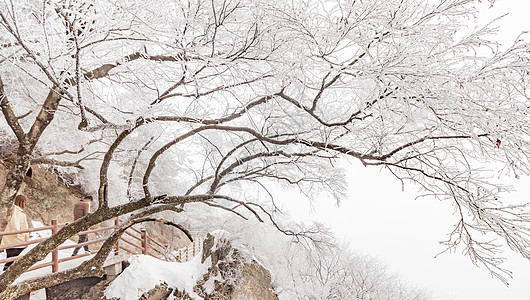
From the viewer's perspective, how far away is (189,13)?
2906mm

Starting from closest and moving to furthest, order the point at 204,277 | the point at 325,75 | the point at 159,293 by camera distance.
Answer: the point at 325,75
the point at 159,293
the point at 204,277

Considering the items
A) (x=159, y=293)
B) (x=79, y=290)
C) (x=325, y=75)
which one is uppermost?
(x=325, y=75)

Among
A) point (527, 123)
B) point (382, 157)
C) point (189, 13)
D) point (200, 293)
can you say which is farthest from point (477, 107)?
point (200, 293)

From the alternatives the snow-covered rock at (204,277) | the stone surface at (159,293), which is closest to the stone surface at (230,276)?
the snow-covered rock at (204,277)

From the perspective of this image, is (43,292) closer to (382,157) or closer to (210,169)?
(210,169)

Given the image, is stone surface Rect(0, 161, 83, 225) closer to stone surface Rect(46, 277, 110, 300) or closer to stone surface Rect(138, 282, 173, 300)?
stone surface Rect(46, 277, 110, 300)

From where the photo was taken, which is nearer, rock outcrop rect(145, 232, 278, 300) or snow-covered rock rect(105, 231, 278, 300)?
snow-covered rock rect(105, 231, 278, 300)

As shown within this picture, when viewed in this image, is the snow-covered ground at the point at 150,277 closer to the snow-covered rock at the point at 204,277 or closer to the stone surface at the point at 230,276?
the snow-covered rock at the point at 204,277

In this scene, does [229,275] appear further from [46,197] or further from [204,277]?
[46,197]

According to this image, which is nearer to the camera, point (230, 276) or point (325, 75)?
point (325, 75)

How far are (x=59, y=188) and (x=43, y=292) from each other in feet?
26.7

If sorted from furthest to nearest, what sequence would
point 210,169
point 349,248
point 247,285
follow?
point 349,248
point 247,285
point 210,169

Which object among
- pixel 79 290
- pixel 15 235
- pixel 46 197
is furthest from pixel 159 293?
pixel 46 197

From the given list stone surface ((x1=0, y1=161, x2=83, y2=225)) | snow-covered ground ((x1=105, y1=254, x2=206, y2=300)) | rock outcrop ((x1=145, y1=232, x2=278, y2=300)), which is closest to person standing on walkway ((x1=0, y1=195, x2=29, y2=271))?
Result: snow-covered ground ((x1=105, y1=254, x2=206, y2=300))
